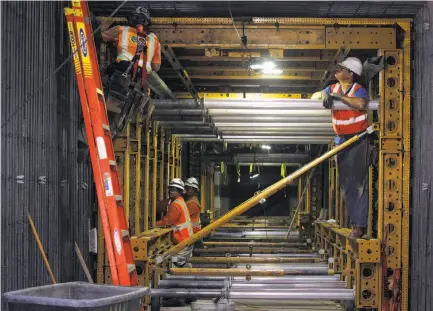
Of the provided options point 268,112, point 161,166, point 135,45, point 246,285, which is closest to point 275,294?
point 246,285

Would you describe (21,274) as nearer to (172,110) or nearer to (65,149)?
(65,149)

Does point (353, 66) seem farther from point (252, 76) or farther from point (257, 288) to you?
point (257, 288)

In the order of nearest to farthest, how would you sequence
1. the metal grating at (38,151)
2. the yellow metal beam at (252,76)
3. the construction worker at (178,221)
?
the metal grating at (38,151) → the yellow metal beam at (252,76) → the construction worker at (178,221)

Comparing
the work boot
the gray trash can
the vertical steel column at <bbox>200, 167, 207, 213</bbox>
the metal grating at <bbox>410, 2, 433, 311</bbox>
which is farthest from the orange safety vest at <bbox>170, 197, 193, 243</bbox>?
the vertical steel column at <bbox>200, 167, 207, 213</bbox>

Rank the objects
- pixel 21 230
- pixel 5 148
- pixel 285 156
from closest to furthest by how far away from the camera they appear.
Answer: pixel 5 148 → pixel 21 230 → pixel 285 156

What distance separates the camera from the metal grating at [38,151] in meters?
5.22

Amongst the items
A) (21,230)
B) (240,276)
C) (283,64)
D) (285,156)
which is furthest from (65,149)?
(285,156)

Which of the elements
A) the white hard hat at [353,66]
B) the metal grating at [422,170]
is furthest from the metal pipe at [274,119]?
the metal grating at [422,170]

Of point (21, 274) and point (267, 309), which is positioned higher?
point (21, 274)

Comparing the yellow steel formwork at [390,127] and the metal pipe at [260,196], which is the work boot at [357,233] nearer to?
the yellow steel formwork at [390,127]

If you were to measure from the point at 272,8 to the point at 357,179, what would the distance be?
8.87ft

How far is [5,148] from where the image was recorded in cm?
512

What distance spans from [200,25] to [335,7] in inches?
69.3

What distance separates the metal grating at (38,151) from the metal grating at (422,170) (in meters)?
4.19
